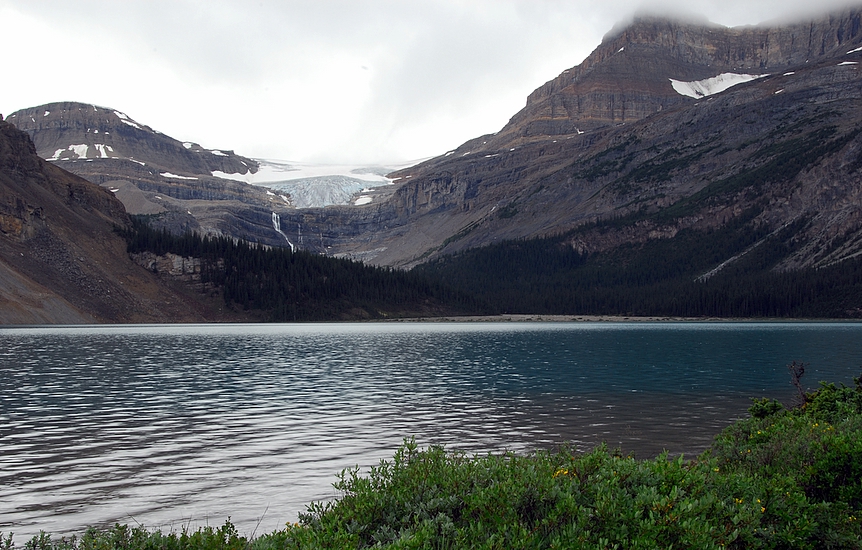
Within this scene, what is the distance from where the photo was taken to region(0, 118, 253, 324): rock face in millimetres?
137000

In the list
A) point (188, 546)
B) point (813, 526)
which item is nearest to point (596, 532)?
point (813, 526)

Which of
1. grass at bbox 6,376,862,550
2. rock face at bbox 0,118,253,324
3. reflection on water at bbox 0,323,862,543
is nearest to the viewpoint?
grass at bbox 6,376,862,550

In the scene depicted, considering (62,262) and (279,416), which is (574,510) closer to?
(279,416)

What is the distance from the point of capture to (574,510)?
419 inches

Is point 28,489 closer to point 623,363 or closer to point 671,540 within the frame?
point 671,540

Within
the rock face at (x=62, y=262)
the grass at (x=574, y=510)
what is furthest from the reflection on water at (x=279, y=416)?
the rock face at (x=62, y=262)

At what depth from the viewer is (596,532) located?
10508mm

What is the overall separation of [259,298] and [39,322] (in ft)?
227

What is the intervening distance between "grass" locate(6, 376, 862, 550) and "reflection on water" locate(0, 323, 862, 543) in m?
6.09

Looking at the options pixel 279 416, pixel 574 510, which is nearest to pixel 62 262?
pixel 279 416

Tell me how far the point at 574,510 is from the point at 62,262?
543ft

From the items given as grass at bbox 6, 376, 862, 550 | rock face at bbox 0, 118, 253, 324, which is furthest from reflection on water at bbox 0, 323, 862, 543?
rock face at bbox 0, 118, 253, 324

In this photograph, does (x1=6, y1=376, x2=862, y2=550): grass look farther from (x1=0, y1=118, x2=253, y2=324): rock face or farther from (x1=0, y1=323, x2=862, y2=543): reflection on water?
(x1=0, y1=118, x2=253, y2=324): rock face

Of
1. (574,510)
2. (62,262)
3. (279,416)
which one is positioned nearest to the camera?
(574,510)
